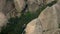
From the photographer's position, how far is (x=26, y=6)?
2659 cm

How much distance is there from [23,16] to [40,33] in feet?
21.5

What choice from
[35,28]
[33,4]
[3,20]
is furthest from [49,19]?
[3,20]

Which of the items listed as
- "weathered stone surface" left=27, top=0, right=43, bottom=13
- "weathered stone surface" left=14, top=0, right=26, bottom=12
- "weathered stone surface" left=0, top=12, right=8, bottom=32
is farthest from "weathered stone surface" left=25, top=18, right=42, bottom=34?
"weathered stone surface" left=14, top=0, right=26, bottom=12

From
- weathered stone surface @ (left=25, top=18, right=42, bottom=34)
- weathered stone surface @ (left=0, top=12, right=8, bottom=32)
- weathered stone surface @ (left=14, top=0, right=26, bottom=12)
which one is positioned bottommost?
weathered stone surface @ (left=25, top=18, right=42, bottom=34)

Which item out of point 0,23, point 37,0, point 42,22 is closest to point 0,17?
point 0,23

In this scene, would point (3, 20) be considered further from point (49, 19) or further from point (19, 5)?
point (49, 19)

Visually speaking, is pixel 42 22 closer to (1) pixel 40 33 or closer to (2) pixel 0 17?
(1) pixel 40 33

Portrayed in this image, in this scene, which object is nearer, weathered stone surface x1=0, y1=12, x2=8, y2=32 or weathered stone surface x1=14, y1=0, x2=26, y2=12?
weathered stone surface x1=0, y1=12, x2=8, y2=32

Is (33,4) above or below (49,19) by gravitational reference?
above

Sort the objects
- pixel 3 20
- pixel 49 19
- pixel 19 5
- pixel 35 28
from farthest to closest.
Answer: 1. pixel 19 5
2. pixel 3 20
3. pixel 49 19
4. pixel 35 28

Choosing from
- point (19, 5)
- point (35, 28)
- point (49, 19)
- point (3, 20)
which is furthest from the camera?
point (19, 5)

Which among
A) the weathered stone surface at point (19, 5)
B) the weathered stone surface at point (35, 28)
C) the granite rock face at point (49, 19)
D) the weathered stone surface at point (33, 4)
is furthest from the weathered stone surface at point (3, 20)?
the weathered stone surface at point (35, 28)

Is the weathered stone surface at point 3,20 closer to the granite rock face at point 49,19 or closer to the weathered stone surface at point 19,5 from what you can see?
the weathered stone surface at point 19,5

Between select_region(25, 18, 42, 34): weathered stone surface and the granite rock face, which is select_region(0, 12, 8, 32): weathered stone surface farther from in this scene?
select_region(25, 18, 42, 34): weathered stone surface
